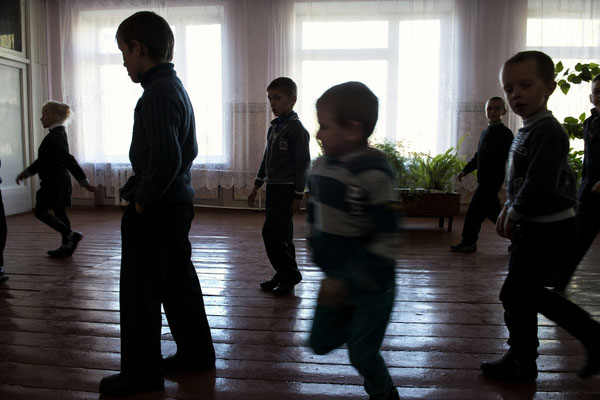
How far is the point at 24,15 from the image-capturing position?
247 inches

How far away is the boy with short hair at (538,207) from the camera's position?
1.53 metres

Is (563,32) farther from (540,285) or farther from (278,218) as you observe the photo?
(540,285)

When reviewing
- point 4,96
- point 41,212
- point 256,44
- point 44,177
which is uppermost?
point 256,44

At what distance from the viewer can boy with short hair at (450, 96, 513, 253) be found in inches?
151

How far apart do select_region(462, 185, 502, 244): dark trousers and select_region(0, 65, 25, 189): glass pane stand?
17.3ft

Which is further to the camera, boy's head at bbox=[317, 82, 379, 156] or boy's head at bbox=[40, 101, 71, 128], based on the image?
boy's head at bbox=[40, 101, 71, 128]

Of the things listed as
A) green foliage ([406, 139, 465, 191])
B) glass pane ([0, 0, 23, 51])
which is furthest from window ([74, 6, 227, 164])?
green foliage ([406, 139, 465, 191])

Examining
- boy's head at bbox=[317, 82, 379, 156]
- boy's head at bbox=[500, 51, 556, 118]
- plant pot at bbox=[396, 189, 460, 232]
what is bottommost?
plant pot at bbox=[396, 189, 460, 232]

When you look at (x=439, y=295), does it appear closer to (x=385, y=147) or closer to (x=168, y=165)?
(x=168, y=165)

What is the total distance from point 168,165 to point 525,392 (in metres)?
1.38

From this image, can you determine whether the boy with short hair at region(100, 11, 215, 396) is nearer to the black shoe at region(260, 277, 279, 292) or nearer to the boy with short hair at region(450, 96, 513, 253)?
the black shoe at region(260, 277, 279, 292)

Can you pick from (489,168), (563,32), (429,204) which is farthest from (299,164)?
(563,32)

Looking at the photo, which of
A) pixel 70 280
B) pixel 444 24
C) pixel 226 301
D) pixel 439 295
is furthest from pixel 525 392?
pixel 444 24

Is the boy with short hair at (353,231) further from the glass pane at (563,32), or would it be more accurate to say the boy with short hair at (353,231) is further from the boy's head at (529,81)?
the glass pane at (563,32)
